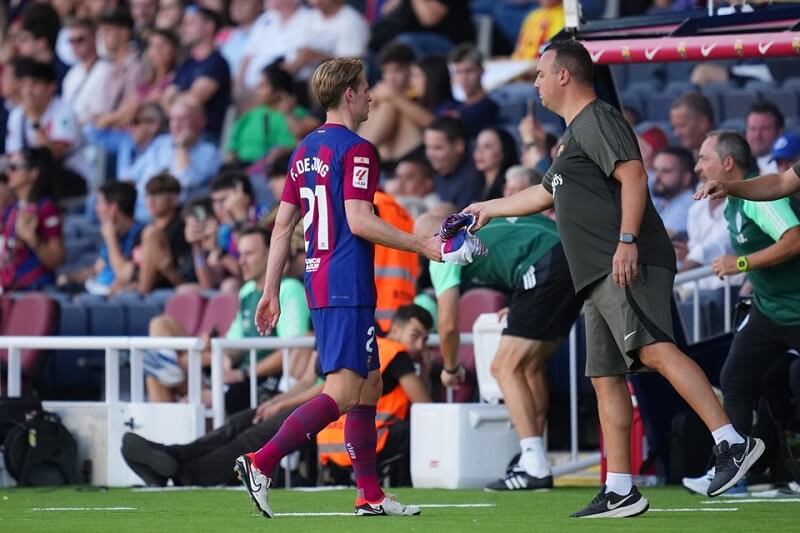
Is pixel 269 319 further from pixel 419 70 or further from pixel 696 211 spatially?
pixel 419 70

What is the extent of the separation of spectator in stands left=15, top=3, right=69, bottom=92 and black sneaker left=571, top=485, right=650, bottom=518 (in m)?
13.1

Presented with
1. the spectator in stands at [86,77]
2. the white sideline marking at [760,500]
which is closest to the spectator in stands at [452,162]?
the white sideline marking at [760,500]

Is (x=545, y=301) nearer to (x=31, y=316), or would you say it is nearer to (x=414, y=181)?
(x=414, y=181)

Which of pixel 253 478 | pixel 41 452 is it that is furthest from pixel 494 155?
pixel 253 478

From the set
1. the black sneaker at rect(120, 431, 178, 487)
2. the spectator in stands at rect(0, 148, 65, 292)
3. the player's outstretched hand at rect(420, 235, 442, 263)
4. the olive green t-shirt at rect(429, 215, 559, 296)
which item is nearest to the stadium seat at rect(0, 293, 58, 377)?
the spectator in stands at rect(0, 148, 65, 292)

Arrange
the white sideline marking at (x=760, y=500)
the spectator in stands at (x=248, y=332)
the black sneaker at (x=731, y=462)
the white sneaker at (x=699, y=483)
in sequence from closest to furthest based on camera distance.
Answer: the black sneaker at (x=731, y=462) → the white sideline marking at (x=760, y=500) → the white sneaker at (x=699, y=483) → the spectator in stands at (x=248, y=332)

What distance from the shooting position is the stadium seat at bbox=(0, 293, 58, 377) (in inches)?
520

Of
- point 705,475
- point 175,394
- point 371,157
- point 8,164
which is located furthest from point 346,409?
point 8,164

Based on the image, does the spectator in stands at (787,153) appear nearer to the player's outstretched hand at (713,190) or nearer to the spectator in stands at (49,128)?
the player's outstretched hand at (713,190)

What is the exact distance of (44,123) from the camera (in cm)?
1738

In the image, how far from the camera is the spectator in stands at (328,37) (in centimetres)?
1653

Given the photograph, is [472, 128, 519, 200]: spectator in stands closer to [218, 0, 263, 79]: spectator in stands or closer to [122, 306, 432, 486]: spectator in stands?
[122, 306, 432, 486]: spectator in stands

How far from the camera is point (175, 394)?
11.6m

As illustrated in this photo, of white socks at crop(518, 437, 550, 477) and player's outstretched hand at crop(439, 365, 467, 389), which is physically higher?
player's outstretched hand at crop(439, 365, 467, 389)
